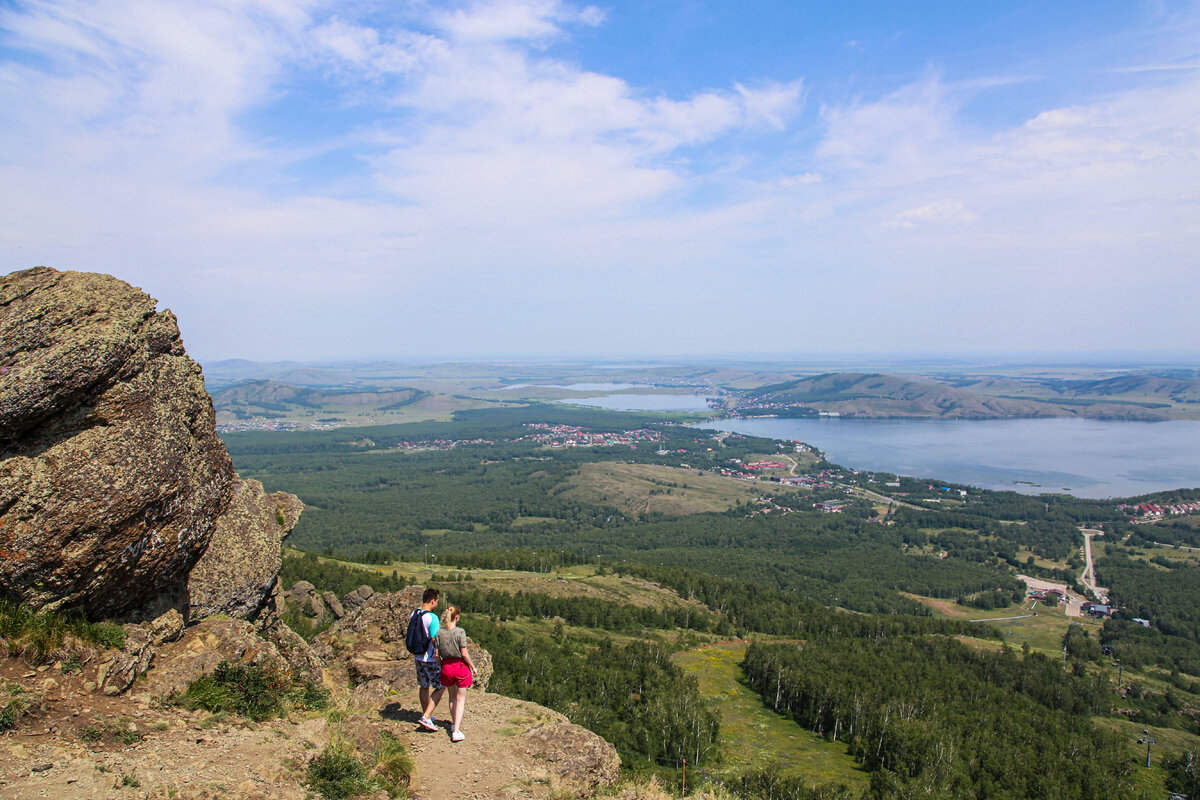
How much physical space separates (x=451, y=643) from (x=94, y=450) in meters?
6.96

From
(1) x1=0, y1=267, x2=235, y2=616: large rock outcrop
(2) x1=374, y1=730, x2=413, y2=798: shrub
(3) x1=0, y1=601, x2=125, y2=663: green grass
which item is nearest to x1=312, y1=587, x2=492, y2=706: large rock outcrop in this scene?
(2) x1=374, y1=730, x2=413, y2=798: shrub

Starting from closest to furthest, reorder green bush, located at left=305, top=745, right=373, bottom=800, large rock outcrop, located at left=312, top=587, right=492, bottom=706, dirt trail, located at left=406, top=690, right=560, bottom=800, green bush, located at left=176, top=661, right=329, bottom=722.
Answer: green bush, located at left=305, top=745, right=373, bottom=800 → dirt trail, located at left=406, top=690, right=560, bottom=800 → green bush, located at left=176, top=661, right=329, bottom=722 → large rock outcrop, located at left=312, top=587, right=492, bottom=706

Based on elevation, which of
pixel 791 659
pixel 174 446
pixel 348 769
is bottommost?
pixel 791 659

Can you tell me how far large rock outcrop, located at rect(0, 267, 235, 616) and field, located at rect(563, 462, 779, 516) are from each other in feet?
500

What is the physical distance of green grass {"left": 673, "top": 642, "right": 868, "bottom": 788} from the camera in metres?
53.4

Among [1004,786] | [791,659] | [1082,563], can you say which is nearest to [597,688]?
[791,659]

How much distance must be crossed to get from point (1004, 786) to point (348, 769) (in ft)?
195

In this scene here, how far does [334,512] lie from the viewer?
474 feet

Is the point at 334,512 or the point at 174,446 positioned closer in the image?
the point at 174,446

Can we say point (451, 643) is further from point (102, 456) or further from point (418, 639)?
point (102, 456)

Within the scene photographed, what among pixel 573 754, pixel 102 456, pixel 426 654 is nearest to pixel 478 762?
pixel 573 754

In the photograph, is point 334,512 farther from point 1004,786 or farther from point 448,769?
point 448,769

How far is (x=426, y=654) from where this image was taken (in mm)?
11422

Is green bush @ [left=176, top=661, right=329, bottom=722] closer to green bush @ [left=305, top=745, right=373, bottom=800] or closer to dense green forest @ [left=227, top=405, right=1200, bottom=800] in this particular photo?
green bush @ [left=305, top=745, right=373, bottom=800]
